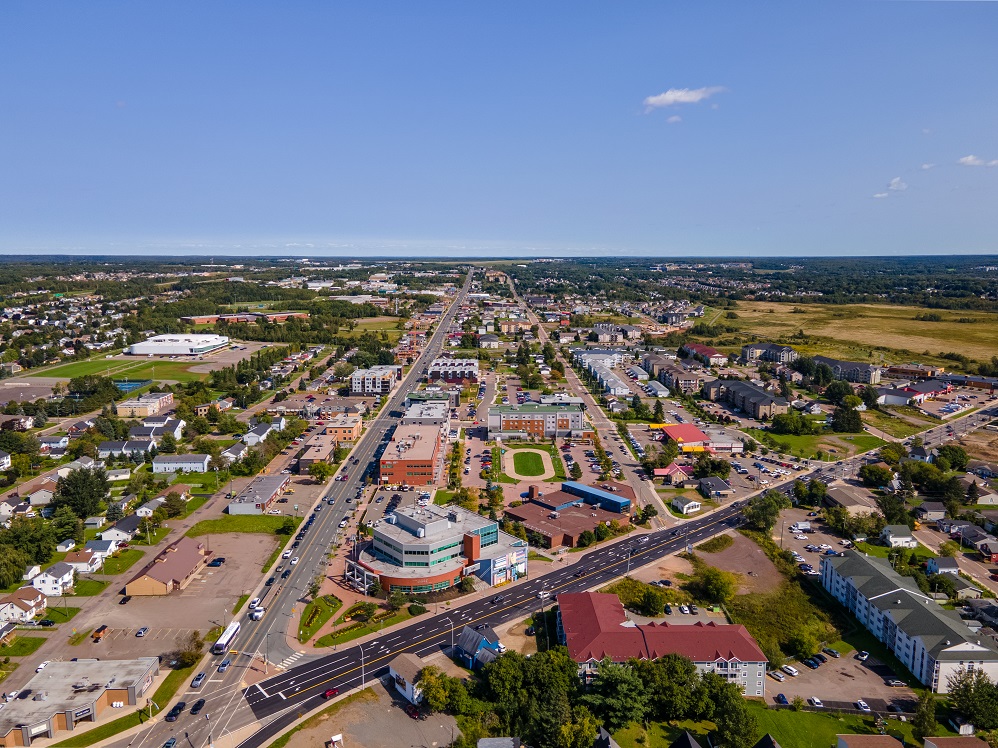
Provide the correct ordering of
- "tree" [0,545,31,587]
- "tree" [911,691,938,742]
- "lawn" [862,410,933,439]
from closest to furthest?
1. "tree" [911,691,938,742]
2. "tree" [0,545,31,587]
3. "lawn" [862,410,933,439]

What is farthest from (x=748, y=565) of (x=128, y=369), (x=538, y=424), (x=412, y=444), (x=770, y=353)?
(x=128, y=369)

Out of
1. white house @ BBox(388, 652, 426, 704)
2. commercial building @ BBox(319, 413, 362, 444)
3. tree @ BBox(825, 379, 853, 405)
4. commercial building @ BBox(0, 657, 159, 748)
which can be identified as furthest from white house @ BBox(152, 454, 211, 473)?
tree @ BBox(825, 379, 853, 405)

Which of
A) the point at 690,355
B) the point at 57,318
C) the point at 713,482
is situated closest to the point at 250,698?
the point at 713,482

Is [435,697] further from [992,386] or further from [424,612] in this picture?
[992,386]

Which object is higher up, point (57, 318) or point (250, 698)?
point (57, 318)

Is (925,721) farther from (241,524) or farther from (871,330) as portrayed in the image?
(871,330)

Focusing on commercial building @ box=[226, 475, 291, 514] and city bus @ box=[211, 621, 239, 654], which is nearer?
city bus @ box=[211, 621, 239, 654]

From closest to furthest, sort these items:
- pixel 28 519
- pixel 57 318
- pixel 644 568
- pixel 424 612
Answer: pixel 424 612, pixel 644 568, pixel 28 519, pixel 57 318

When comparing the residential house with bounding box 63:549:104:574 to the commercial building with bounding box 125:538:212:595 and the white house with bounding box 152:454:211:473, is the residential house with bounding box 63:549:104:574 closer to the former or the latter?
the commercial building with bounding box 125:538:212:595
